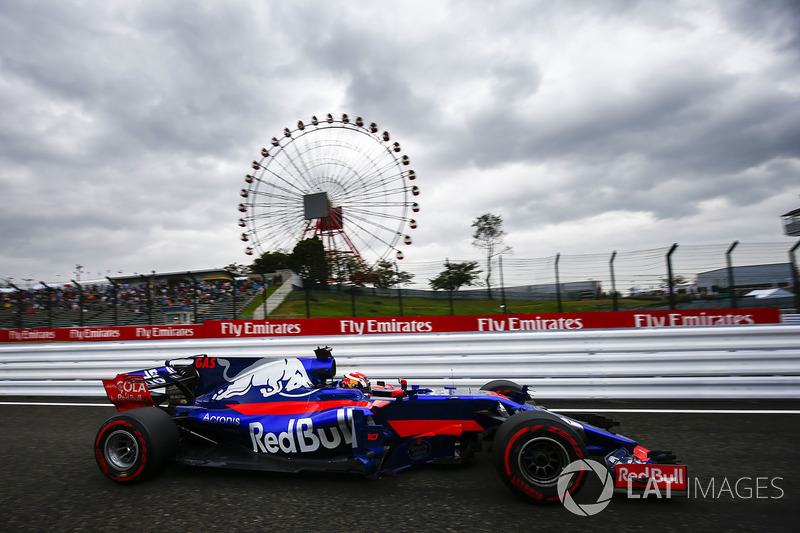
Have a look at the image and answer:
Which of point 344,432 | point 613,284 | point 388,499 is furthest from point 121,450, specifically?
point 613,284

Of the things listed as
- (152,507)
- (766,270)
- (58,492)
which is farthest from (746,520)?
(766,270)

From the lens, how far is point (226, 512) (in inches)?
130

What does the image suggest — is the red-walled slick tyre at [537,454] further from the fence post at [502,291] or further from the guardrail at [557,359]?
the fence post at [502,291]

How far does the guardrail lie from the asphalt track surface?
4.70 ft

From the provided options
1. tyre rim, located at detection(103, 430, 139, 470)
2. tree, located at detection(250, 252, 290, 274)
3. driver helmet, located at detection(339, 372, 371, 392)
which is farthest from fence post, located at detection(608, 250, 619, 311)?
tree, located at detection(250, 252, 290, 274)

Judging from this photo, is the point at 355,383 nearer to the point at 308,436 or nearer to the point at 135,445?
the point at 308,436

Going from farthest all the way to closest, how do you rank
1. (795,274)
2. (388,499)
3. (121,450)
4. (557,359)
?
(795,274) → (557,359) → (121,450) → (388,499)

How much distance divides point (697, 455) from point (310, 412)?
10.9 ft

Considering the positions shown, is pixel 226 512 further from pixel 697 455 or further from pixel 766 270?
pixel 766 270

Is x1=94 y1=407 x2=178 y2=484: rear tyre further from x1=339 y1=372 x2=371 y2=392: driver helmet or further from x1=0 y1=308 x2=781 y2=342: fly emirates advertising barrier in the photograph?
x1=0 y1=308 x2=781 y2=342: fly emirates advertising barrier

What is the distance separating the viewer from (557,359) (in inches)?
259

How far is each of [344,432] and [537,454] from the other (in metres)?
1.48

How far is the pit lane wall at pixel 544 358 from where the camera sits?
242 inches

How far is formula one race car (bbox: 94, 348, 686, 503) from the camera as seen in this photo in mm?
3314
